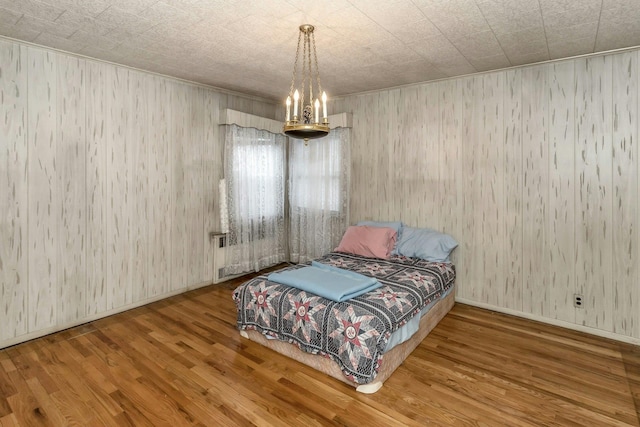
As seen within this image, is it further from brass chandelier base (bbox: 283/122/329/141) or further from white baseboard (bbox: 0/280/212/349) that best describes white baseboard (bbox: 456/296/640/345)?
white baseboard (bbox: 0/280/212/349)

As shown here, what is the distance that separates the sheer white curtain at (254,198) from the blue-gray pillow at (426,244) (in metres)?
2.10

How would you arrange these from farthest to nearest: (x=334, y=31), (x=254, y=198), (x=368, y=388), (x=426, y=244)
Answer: (x=254, y=198) < (x=426, y=244) < (x=334, y=31) < (x=368, y=388)

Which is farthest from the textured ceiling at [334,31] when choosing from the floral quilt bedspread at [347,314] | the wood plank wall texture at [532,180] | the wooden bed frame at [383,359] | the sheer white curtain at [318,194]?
the wooden bed frame at [383,359]

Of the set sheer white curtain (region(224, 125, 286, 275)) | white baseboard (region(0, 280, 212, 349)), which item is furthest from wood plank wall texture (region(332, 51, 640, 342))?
white baseboard (region(0, 280, 212, 349))

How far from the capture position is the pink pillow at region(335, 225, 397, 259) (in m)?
3.89

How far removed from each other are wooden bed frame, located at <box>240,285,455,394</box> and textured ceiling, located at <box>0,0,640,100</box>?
2.47 meters

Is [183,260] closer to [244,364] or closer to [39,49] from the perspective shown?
[244,364]

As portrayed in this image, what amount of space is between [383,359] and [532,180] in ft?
8.23

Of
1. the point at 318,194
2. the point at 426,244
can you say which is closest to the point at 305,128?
the point at 426,244

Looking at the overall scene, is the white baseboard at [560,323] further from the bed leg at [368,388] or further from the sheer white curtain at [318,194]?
the bed leg at [368,388]

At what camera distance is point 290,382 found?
7.86 feet

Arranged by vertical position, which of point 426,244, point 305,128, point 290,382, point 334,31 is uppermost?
point 334,31

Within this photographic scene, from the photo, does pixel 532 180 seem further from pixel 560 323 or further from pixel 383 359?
pixel 383 359

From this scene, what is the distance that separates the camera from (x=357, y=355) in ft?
7.39
